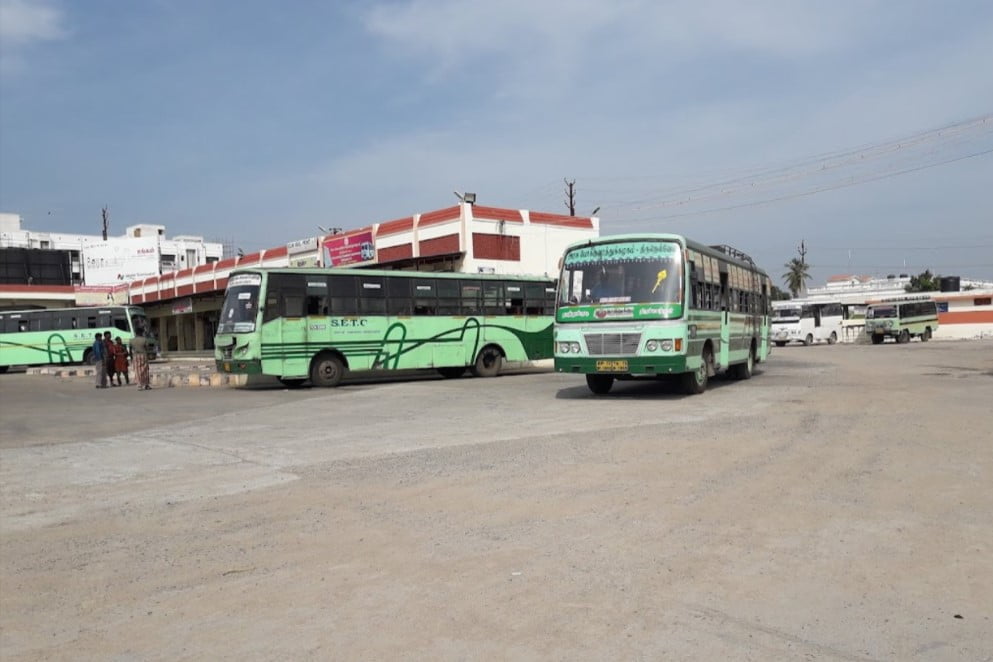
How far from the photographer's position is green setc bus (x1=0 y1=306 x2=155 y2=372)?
1490 inches

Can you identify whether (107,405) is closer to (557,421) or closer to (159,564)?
(557,421)

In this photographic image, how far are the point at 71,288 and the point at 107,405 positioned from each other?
52.3m

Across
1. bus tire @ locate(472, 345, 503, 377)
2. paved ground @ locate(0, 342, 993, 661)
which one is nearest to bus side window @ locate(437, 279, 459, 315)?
bus tire @ locate(472, 345, 503, 377)

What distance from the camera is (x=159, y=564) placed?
5.16 meters

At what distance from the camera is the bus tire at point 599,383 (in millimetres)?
15586

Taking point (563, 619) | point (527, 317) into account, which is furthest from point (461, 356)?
point (563, 619)

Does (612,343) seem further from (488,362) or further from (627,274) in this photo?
(488,362)

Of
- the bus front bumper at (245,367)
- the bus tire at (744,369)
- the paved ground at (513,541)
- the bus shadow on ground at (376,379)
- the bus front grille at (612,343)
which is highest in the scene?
the bus front grille at (612,343)

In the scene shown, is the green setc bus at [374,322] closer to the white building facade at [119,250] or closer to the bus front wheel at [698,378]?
the bus front wheel at [698,378]

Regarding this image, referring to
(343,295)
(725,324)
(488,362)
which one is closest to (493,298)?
(488,362)

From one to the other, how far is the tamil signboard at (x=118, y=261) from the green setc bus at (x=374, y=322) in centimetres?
5192

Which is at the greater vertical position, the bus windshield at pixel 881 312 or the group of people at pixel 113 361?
the bus windshield at pixel 881 312

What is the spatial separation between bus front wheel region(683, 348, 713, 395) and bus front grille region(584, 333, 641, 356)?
4.84 feet

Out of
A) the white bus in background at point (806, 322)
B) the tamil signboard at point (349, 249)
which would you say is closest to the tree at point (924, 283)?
the white bus in background at point (806, 322)
